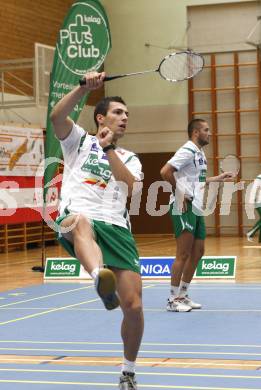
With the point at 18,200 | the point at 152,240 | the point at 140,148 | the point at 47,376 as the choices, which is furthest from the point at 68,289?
the point at 140,148

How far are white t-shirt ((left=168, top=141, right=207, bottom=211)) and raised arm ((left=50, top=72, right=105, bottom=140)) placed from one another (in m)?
3.87

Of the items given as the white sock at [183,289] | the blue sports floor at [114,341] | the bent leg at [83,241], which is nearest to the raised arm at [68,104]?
the bent leg at [83,241]

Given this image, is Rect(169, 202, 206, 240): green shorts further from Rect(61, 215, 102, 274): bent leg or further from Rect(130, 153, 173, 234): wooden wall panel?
Rect(130, 153, 173, 234): wooden wall panel

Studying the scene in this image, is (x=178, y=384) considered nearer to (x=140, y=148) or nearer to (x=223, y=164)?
(x=223, y=164)

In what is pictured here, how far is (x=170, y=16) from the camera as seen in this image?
23.9m

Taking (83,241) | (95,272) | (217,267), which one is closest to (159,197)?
(217,267)

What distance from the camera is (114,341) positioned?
7219mm

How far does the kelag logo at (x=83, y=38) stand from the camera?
43.4 ft

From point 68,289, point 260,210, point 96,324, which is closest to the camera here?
point 96,324

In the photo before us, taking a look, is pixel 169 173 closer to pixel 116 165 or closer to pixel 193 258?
pixel 193 258

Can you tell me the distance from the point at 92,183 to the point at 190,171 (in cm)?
393

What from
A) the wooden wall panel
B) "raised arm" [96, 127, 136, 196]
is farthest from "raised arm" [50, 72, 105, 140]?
the wooden wall panel

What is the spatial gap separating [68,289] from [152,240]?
11164 millimetres

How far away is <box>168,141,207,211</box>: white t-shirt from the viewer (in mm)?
8984
